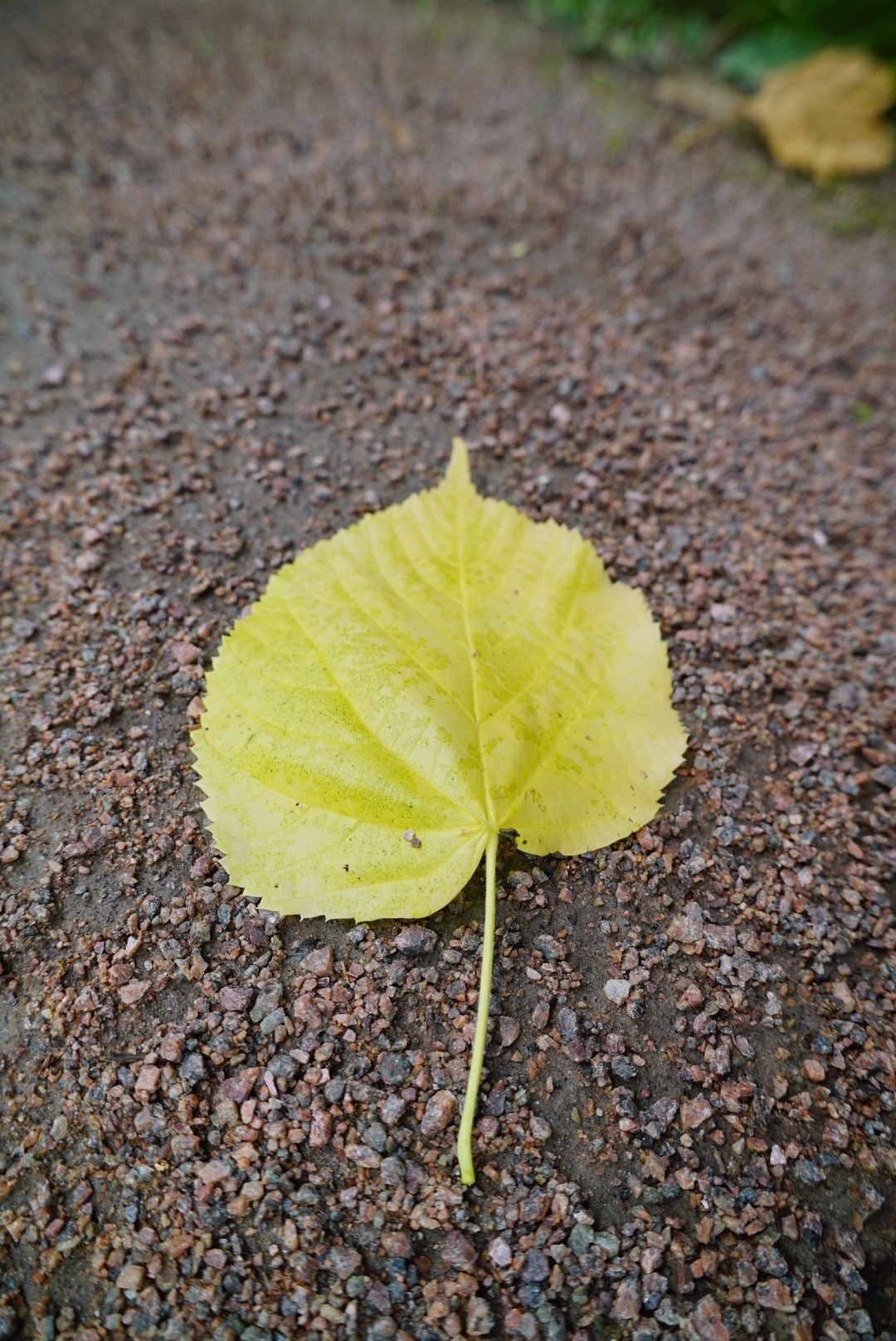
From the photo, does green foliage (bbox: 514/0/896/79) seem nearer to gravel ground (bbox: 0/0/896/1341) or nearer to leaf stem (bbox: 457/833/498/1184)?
gravel ground (bbox: 0/0/896/1341)

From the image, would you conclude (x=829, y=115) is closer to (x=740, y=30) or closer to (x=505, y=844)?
(x=740, y=30)

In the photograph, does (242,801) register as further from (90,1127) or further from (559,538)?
(559,538)

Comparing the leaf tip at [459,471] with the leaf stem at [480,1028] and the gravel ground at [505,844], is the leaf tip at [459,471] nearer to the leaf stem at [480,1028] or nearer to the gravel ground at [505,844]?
the gravel ground at [505,844]

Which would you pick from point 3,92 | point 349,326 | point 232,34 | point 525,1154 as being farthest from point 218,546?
point 232,34

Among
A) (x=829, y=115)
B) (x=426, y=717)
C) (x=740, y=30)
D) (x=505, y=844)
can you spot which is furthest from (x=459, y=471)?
(x=740, y=30)

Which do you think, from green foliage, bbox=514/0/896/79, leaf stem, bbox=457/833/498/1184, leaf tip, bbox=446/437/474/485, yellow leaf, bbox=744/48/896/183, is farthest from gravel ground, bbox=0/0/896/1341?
green foliage, bbox=514/0/896/79

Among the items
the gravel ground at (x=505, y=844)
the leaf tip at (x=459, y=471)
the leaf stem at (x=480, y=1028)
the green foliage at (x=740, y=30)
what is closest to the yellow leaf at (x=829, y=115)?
the green foliage at (x=740, y=30)
